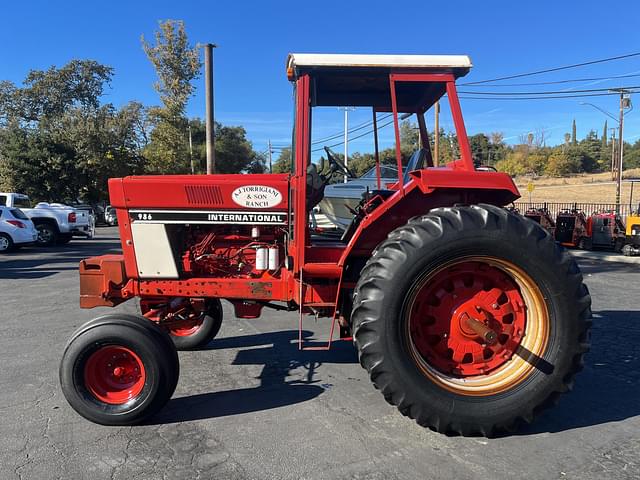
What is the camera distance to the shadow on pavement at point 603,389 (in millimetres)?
3330

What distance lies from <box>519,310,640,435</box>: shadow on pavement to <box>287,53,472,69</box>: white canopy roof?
8.28 ft

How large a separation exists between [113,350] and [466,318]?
242 centimetres

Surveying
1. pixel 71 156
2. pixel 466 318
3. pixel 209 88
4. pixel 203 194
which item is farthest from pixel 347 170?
pixel 71 156

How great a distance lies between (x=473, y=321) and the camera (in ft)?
10.4

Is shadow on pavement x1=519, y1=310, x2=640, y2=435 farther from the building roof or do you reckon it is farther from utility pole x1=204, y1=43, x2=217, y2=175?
utility pole x1=204, y1=43, x2=217, y2=175

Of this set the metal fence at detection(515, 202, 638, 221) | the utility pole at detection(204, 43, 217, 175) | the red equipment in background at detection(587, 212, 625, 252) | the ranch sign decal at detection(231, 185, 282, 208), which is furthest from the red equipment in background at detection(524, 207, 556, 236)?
the ranch sign decal at detection(231, 185, 282, 208)

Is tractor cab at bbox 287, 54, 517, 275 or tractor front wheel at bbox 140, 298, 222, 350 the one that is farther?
tractor front wheel at bbox 140, 298, 222, 350

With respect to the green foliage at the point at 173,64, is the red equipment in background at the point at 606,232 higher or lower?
lower

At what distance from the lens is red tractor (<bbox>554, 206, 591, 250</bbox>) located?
15.3 meters

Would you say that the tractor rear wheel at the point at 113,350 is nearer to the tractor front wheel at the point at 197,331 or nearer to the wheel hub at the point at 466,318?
the tractor front wheel at the point at 197,331

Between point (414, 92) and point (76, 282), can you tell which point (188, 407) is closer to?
point (414, 92)

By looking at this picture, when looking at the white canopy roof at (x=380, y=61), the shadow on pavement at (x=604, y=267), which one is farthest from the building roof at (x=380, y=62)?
the shadow on pavement at (x=604, y=267)

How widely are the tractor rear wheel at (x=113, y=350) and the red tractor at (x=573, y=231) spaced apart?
604 inches

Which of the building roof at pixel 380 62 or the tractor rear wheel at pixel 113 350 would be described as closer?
the tractor rear wheel at pixel 113 350
